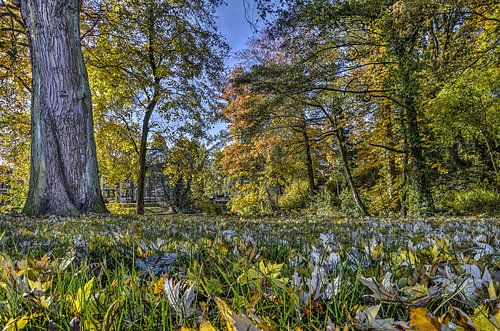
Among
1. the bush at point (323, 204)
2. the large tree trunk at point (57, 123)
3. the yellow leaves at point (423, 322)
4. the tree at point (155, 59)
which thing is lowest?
the bush at point (323, 204)

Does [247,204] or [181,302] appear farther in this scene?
[247,204]

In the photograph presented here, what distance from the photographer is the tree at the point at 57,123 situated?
5.61 meters

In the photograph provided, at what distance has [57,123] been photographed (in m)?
5.72

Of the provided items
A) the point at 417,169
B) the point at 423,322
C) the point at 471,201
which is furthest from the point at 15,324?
the point at 471,201

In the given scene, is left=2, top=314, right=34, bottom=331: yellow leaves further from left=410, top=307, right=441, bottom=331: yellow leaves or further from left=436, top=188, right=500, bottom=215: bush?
left=436, top=188, right=500, bottom=215: bush

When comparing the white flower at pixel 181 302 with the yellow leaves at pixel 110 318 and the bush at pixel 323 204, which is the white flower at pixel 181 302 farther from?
the bush at pixel 323 204

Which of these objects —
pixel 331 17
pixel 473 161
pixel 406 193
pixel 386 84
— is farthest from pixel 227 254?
pixel 473 161

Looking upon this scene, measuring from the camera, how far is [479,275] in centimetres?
89

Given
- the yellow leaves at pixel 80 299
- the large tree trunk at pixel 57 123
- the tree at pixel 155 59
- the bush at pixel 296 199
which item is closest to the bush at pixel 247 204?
the bush at pixel 296 199

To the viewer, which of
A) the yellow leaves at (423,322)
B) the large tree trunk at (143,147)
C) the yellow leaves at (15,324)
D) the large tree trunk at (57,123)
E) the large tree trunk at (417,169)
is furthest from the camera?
the large tree trunk at (143,147)

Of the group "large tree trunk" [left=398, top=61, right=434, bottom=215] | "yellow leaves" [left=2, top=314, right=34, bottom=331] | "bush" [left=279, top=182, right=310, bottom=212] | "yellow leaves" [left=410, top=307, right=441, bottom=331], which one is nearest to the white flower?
"yellow leaves" [left=2, top=314, right=34, bottom=331]

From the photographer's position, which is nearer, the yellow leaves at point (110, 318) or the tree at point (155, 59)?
the yellow leaves at point (110, 318)

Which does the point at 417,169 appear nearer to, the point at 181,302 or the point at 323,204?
the point at 323,204

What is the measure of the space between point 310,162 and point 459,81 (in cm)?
1294
